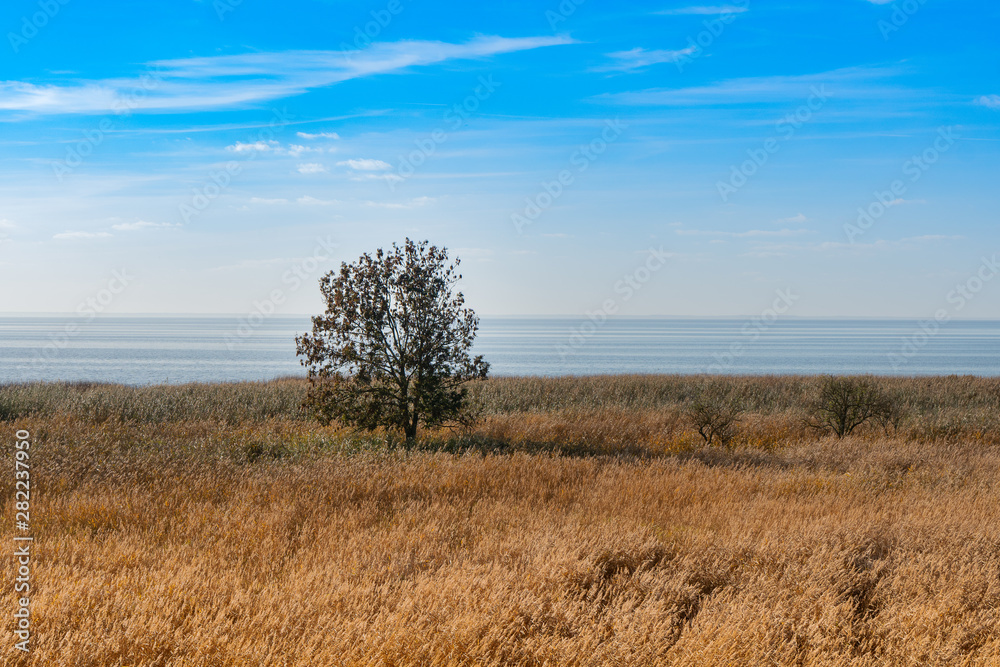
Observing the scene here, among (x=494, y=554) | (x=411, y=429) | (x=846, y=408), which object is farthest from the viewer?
(x=846, y=408)

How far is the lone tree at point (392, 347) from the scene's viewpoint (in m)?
16.4

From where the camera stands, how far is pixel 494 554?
24.4 ft

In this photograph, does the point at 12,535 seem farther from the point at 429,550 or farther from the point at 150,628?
the point at 429,550

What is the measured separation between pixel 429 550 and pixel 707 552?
10.1 feet

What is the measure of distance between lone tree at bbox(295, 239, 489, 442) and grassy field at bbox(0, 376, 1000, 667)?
0.99m

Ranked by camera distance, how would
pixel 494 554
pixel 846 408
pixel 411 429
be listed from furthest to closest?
pixel 846 408, pixel 411 429, pixel 494 554

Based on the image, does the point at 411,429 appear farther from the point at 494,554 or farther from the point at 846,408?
the point at 846,408

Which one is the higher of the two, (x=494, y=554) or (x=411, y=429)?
(x=411, y=429)

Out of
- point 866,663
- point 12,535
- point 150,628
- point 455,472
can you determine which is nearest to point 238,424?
point 455,472

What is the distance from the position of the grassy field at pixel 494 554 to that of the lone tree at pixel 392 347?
994 mm

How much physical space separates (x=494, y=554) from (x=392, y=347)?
32.6 ft

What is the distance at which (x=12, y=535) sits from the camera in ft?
26.2

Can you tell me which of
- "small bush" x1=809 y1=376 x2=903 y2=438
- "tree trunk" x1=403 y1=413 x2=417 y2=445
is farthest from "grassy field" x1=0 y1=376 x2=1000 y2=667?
"small bush" x1=809 y1=376 x2=903 y2=438

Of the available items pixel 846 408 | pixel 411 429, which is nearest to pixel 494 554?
pixel 411 429
